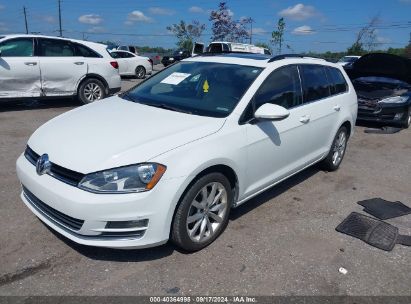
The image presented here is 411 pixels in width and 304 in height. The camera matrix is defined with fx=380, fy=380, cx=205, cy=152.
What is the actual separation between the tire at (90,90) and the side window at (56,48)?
761 mm

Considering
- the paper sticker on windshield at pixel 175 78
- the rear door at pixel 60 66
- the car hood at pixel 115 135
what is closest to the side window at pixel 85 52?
the rear door at pixel 60 66

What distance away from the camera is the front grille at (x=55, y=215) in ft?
9.43

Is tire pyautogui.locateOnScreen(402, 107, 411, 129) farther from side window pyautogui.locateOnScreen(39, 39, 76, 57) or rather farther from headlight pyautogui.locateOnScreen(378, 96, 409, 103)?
side window pyautogui.locateOnScreen(39, 39, 76, 57)

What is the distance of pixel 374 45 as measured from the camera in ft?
147

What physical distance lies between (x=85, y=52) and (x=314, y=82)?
260 inches

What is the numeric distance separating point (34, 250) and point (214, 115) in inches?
77.1

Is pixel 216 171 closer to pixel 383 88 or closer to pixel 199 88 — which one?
pixel 199 88

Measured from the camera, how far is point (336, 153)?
224 inches

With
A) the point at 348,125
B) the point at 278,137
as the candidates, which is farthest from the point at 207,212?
the point at 348,125

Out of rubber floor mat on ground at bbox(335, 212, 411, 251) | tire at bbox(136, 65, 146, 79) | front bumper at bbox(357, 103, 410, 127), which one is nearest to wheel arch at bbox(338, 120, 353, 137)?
rubber floor mat on ground at bbox(335, 212, 411, 251)

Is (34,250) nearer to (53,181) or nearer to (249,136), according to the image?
(53,181)

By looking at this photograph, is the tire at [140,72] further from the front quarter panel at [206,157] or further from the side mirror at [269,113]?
the front quarter panel at [206,157]

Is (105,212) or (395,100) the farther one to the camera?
(395,100)

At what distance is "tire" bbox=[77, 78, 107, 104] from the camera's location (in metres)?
9.47
